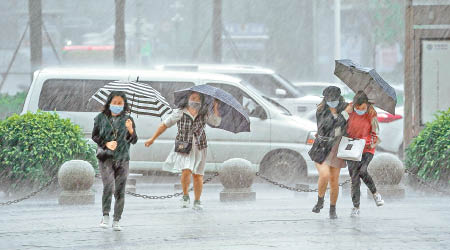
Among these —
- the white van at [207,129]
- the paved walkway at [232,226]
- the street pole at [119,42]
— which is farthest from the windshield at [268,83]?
the street pole at [119,42]

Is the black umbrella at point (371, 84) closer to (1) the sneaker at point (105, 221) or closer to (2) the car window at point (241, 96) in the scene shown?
(1) the sneaker at point (105, 221)

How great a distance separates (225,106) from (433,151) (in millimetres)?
3660

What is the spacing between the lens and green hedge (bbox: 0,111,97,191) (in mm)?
13133

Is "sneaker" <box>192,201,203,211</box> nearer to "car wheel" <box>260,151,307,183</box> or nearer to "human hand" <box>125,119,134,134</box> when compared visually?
"human hand" <box>125,119,134,134</box>

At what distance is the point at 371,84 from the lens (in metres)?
10.9

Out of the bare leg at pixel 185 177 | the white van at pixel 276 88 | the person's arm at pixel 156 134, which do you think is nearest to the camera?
the person's arm at pixel 156 134

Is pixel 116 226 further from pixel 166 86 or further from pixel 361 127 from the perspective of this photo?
pixel 166 86

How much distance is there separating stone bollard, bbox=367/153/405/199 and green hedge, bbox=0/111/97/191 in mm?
4360

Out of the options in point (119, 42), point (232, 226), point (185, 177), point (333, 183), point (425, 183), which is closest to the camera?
point (232, 226)

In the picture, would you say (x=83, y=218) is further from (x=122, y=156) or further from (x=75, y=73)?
(x=75, y=73)

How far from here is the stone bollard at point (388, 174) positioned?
1351cm

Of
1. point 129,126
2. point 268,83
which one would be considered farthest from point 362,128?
point 268,83

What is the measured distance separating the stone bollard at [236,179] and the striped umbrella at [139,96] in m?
1.89

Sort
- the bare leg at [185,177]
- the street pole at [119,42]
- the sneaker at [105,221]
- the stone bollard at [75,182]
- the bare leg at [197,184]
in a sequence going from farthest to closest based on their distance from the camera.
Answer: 1. the street pole at [119,42]
2. the stone bollard at [75,182]
3. the bare leg at [197,184]
4. the bare leg at [185,177]
5. the sneaker at [105,221]
